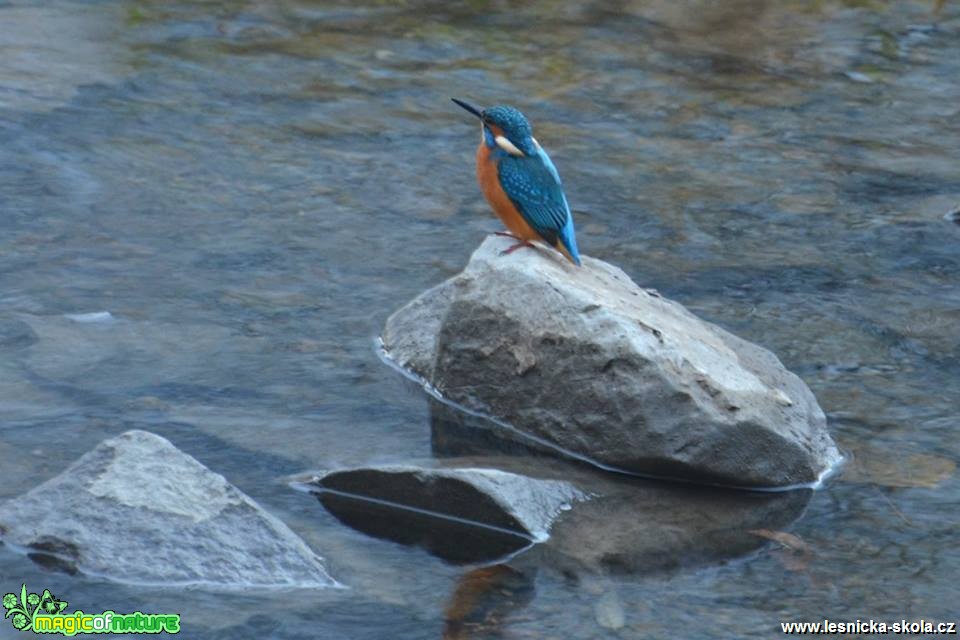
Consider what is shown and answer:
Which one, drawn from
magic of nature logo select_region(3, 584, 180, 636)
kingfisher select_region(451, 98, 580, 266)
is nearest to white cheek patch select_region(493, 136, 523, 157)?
kingfisher select_region(451, 98, 580, 266)

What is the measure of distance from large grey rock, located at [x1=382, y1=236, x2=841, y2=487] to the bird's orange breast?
0.07m

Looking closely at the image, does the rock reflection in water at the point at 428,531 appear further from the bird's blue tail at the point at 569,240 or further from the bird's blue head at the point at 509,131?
the bird's blue head at the point at 509,131

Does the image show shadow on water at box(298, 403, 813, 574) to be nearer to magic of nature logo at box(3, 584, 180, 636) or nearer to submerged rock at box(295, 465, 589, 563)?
submerged rock at box(295, 465, 589, 563)

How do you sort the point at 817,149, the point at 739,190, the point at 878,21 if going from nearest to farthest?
the point at 739,190, the point at 817,149, the point at 878,21

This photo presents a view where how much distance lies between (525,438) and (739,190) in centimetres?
297

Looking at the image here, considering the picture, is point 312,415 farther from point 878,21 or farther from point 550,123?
point 878,21

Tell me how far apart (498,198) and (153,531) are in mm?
1751

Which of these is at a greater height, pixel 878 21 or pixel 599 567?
pixel 878 21

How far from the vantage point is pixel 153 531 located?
4.34 meters

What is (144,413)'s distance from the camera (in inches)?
209

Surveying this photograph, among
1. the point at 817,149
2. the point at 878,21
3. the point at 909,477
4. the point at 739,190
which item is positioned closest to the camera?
the point at 909,477

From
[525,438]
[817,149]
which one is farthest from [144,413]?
[817,149]

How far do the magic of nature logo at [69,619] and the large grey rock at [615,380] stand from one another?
60.7 inches

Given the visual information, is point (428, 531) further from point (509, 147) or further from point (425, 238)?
point (425, 238)
